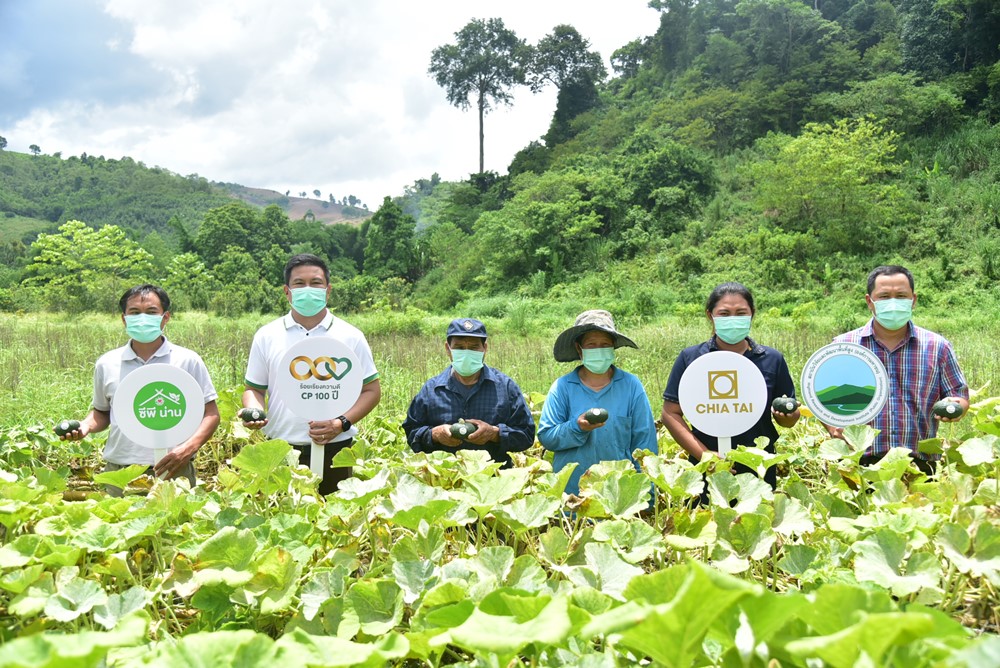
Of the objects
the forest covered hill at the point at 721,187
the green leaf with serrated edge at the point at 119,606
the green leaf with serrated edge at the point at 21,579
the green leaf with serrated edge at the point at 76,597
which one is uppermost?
the forest covered hill at the point at 721,187

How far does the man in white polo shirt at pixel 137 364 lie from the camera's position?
8.45 feet

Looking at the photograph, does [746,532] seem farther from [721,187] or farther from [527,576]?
[721,187]

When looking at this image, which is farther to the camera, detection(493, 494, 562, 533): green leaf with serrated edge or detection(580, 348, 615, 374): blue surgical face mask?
detection(580, 348, 615, 374): blue surgical face mask

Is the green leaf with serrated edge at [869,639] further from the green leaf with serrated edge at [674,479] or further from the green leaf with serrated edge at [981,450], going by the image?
the green leaf with serrated edge at [981,450]

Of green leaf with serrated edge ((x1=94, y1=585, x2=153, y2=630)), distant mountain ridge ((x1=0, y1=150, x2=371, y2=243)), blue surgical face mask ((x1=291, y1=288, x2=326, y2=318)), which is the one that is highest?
distant mountain ridge ((x1=0, y1=150, x2=371, y2=243))

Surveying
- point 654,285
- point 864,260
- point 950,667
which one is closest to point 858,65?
point 864,260

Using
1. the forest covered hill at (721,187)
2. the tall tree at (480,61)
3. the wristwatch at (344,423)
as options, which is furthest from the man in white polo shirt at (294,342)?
the tall tree at (480,61)

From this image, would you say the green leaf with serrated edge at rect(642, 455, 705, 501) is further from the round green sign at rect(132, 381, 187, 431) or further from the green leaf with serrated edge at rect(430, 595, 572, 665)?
the round green sign at rect(132, 381, 187, 431)

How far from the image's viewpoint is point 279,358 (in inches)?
109

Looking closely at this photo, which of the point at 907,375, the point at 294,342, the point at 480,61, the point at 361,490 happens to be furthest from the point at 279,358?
the point at 480,61

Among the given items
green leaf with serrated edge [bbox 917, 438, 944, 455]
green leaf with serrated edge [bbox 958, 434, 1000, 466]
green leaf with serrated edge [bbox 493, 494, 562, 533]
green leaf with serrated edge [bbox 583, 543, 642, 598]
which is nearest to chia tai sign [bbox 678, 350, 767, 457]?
green leaf with serrated edge [bbox 917, 438, 944, 455]

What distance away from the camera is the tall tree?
38.9 meters

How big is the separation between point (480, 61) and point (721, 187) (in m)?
19.9

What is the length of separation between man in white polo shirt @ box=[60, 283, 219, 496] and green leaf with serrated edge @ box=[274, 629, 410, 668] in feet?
5.97
